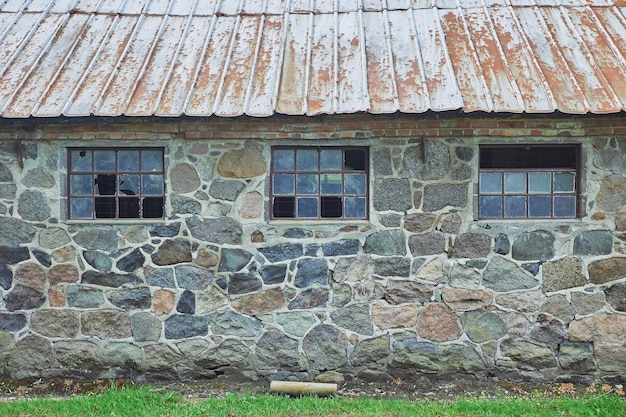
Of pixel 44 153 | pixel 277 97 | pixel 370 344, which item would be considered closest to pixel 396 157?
pixel 277 97

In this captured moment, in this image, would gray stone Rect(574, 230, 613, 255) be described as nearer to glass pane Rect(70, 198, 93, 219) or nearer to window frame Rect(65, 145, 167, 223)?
window frame Rect(65, 145, 167, 223)

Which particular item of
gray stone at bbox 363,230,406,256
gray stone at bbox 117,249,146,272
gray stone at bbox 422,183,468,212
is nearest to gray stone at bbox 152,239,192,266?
gray stone at bbox 117,249,146,272

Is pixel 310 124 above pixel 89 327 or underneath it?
above

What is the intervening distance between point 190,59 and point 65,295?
112 inches

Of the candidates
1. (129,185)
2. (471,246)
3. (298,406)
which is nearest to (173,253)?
(129,185)

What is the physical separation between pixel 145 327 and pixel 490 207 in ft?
12.4

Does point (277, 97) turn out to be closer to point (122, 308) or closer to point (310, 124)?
point (310, 124)

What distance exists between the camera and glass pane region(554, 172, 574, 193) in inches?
273

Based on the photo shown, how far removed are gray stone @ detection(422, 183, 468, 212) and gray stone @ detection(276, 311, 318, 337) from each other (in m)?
1.61

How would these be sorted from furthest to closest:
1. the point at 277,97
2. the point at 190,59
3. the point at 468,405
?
1. the point at 190,59
2. the point at 277,97
3. the point at 468,405

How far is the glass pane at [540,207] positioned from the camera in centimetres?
692

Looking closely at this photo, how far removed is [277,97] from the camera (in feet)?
21.8

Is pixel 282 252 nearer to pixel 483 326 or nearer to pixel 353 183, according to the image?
pixel 353 183

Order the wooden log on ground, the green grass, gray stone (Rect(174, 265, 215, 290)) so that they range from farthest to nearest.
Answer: gray stone (Rect(174, 265, 215, 290)) < the wooden log on ground < the green grass
